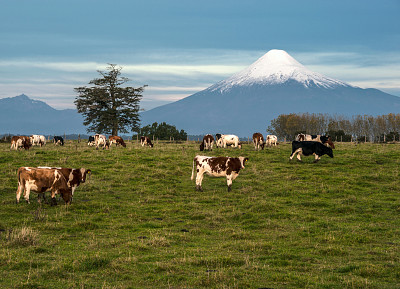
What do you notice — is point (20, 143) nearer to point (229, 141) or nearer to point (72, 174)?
point (229, 141)

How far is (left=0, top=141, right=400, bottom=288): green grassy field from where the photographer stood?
9750mm

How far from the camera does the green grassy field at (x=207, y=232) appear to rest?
32.0 feet

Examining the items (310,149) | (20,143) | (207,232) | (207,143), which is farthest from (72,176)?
(20,143)

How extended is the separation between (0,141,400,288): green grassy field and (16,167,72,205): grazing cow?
2.17ft

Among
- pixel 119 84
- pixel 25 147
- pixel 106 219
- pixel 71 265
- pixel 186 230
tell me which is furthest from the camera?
pixel 119 84

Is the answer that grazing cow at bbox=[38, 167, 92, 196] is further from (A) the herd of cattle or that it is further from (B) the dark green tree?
(B) the dark green tree

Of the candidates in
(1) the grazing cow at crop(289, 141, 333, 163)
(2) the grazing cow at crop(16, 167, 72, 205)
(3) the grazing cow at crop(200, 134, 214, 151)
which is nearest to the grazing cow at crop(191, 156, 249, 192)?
(2) the grazing cow at crop(16, 167, 72, 205)

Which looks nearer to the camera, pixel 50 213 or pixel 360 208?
pixel 50 213

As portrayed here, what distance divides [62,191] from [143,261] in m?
7.97

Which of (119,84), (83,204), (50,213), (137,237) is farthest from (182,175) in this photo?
(119,84)

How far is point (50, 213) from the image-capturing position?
16328mm

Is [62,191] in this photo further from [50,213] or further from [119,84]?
[119,84]

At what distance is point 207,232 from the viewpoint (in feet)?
47.3

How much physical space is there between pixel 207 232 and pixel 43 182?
7.29 m
